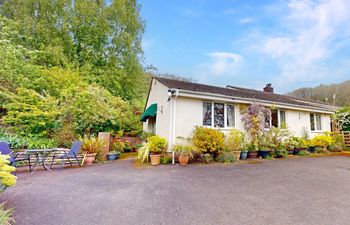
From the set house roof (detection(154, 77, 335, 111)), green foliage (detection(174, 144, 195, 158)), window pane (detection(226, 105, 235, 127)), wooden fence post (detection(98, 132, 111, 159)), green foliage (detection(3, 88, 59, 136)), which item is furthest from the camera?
window pane (detection(226, 105, 235, 127))

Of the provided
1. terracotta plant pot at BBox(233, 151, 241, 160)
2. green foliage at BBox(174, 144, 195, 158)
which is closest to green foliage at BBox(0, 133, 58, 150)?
green foliage at BBox(174, 144, 195, 158)

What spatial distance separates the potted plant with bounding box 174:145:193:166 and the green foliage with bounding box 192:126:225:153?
53cm

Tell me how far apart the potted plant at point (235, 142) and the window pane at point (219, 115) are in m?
→ 0.91

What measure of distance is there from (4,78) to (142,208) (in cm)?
1369

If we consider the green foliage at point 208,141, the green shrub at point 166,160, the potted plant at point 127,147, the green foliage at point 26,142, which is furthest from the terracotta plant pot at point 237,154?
the green foliage at point 26,142

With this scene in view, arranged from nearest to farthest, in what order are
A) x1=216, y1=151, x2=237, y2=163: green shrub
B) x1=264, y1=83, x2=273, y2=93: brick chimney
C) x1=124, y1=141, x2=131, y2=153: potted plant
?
x1=216, y1=151, x2=237, y2=163: green shrub < x1=124, y1=141, x2=131, y2=153: potted plant < x1=264, y1=83, x2=273, y2=93: brick chimney

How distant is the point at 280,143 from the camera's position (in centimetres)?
1180

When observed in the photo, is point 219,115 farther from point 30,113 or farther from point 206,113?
point 30,113

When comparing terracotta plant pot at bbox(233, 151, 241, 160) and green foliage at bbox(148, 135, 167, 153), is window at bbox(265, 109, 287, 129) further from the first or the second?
green foliage at bbox(148, 135, 167, 153)

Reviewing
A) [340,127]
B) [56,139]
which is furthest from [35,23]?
[340,127]

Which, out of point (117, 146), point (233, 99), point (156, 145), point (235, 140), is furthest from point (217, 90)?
point (117, 146)

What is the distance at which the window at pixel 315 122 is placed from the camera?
15212 millimetres

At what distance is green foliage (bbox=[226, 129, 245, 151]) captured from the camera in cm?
1030

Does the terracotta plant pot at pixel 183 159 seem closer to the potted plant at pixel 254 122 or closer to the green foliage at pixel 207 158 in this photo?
the green foliage at pixel 207 158
